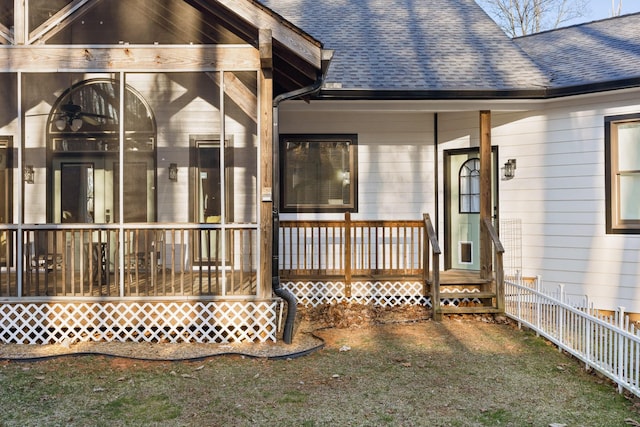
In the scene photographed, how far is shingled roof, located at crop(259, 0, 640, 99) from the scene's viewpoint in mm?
7172

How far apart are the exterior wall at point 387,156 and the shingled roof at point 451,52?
0.82 m

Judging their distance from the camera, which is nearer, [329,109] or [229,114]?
[329,109]

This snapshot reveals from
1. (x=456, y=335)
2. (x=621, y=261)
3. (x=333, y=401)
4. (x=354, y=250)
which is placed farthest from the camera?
(x=354, y=250)

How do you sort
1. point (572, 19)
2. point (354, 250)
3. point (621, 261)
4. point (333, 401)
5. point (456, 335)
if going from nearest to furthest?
point (333, 401), point (456, 335), point (621, 261), point (354, 250), point (572, 19)

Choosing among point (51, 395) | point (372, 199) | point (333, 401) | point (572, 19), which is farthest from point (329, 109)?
point (572, 19)

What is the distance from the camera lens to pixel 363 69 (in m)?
7.89

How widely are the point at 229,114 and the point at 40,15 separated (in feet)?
10.3

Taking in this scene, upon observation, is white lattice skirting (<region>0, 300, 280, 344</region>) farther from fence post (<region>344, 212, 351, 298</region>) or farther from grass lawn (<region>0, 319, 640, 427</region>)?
fence post (<region>344, 212, 351, 298</region>)

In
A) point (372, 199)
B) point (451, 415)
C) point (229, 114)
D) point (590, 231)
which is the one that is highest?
point (229, 114)

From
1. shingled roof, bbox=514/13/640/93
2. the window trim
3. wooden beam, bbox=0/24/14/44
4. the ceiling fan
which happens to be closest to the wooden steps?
the window trim

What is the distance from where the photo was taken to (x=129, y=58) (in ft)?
17.8

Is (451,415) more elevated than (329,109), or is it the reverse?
(329,109)

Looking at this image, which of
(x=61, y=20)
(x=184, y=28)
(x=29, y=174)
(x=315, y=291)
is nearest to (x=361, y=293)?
(x=315, y=291)

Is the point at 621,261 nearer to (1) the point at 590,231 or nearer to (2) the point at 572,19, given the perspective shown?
(1) the point at 590,231
